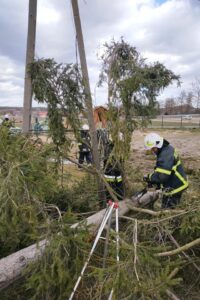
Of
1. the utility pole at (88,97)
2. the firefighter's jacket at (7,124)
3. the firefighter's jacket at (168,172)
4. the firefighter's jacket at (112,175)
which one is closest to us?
the firefighter's jacket at (7,124)

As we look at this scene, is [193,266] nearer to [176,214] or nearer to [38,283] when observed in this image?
[176,214]

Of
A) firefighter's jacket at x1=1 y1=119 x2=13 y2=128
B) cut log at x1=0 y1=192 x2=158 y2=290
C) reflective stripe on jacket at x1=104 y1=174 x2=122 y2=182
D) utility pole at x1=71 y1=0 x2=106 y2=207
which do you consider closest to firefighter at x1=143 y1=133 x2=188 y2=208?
reflective stripe on jacket at x1=104 y1=174 x2=122 y2=182

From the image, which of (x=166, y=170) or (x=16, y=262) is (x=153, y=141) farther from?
(x=16, y=262)

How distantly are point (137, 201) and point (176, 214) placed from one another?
0.86 m

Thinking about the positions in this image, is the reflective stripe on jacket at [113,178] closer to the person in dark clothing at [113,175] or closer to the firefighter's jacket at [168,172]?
the person in dark clothing at [113,175]

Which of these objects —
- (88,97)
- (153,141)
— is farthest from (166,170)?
(88,97)

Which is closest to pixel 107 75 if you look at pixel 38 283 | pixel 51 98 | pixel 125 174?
pixel 51 98

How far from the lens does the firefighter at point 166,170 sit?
4.25 metres


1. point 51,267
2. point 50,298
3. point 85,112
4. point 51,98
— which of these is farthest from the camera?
point 85,112

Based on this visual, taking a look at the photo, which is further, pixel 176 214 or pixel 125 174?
pixel 125 174

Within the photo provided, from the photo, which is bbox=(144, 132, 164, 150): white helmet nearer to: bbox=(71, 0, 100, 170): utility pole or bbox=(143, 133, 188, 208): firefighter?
bbox=(143, 133, 188, 208): firefighter

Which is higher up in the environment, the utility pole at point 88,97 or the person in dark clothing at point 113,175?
the utility pole at point 88,97

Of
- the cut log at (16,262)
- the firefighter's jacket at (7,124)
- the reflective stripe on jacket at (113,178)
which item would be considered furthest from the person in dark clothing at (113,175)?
the cut log at (16,262)

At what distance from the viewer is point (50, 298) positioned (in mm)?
2773
